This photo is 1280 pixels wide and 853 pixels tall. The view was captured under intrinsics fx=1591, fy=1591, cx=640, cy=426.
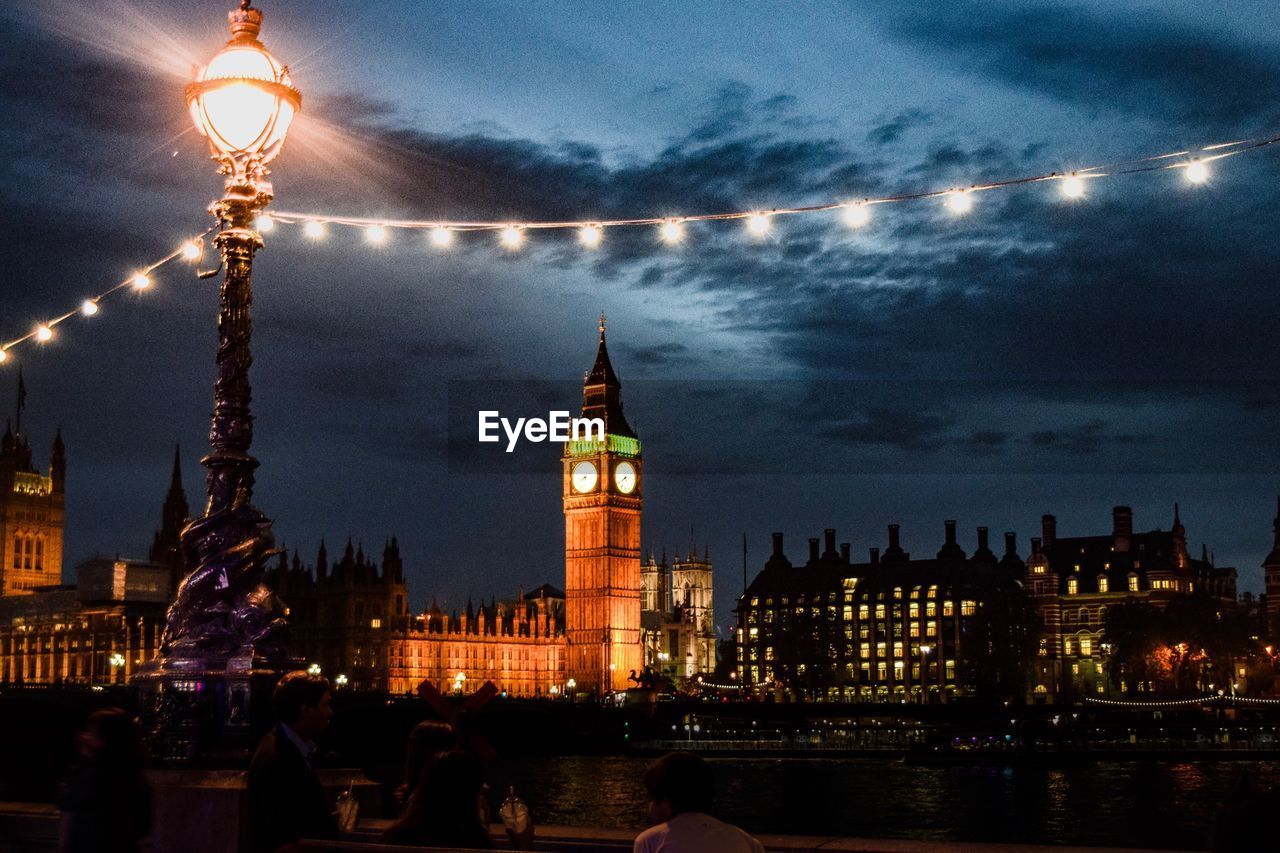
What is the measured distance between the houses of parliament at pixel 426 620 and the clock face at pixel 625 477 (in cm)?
9

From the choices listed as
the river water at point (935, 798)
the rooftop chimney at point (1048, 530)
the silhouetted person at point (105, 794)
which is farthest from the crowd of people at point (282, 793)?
the rooftop chimney at point (1048, 530)

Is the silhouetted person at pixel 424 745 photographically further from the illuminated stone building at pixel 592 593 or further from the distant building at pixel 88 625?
the illuminated stone building at pixel 592 593

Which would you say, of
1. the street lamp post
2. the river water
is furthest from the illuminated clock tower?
the street lamp post

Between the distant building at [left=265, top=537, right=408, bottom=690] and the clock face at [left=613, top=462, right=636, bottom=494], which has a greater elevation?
the clock face at [left=613, top=462, right=636, bottom=494]

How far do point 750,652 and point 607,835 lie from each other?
108 meters

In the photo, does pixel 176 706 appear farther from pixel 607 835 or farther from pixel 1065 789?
pixel 1065 789

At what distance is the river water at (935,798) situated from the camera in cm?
3391

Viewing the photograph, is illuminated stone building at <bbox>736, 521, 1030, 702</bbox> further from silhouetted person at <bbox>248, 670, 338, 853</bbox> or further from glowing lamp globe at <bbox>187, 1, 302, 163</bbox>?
silhouetted person at <bbox>248, 670, 338, 853</bbox>

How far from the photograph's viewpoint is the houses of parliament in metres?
88.4

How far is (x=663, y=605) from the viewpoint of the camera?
487ft

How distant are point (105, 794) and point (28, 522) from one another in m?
133

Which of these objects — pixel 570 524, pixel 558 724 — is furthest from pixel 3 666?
pixel 558 724

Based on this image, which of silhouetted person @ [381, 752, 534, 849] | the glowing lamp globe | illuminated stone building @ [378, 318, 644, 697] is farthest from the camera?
illuminated stone building @ [378, 318, 644, 697]

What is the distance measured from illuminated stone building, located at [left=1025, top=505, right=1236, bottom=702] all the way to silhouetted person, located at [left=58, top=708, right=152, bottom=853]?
310ft
